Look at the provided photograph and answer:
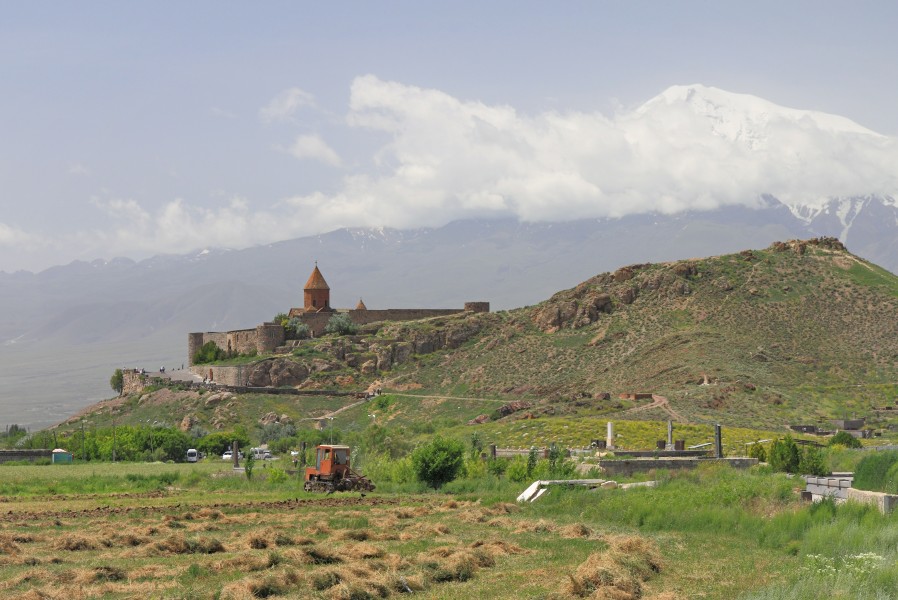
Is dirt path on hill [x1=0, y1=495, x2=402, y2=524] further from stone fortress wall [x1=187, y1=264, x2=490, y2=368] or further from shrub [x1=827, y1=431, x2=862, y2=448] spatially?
stone fortress wall [x1=187, y1=264, x2=490, y2=368]

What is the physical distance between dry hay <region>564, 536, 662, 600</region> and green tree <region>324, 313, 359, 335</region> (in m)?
79.3

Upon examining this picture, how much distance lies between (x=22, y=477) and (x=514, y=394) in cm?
3675

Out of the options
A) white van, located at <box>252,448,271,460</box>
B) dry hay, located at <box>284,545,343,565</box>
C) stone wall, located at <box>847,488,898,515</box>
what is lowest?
white van, located at <box>252,448,271,460</box>

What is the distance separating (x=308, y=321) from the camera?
333 ft

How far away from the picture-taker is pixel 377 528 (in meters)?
27.3

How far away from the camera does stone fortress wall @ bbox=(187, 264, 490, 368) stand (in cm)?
9706

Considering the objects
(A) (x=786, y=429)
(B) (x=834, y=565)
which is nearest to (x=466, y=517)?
(B) (x=834, y=565)

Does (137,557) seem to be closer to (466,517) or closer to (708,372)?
(466,517)

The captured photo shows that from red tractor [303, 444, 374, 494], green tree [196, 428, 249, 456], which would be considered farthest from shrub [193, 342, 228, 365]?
red tractor [303, 444, 374, 494]

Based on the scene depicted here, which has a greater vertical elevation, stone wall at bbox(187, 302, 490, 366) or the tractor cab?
stone wall at bbox(187, 302, 490, 366)

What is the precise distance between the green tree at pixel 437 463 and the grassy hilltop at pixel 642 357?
16099 millimetres

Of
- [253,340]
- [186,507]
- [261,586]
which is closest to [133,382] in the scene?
[253,340]

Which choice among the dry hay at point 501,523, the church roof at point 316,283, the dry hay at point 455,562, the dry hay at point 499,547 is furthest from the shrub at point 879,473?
the church roof at point 316,283

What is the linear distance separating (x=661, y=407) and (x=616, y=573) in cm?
4629
